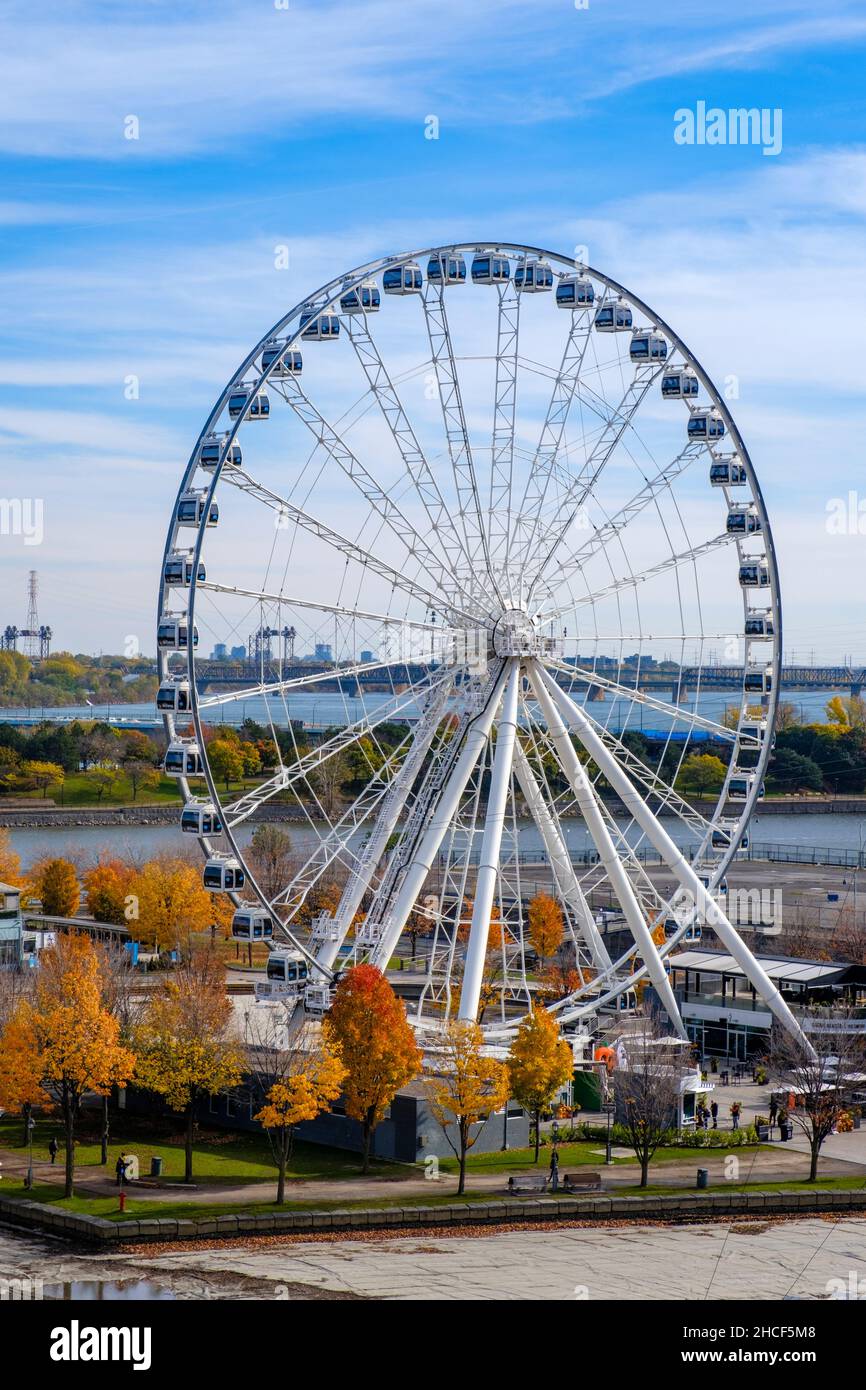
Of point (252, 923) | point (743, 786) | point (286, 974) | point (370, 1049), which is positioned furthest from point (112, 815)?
point (370, 1049)

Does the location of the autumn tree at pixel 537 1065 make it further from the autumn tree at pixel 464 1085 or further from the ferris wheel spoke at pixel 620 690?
the ferris wheel spoke at pixel 620 690

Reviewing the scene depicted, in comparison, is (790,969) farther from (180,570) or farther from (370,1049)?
(180,570)

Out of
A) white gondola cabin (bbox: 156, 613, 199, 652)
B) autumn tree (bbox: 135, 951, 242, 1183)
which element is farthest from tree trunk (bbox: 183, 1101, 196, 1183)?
white gondola cabin (bbox: 156, 613, 199, 652)

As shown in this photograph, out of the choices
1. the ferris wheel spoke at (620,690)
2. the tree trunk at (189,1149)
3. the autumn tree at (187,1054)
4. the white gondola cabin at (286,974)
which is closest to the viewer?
the tree trunk at (189,1149)

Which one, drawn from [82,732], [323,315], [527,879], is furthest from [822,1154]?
[82,732]

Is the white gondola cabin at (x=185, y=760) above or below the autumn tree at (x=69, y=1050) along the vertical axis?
above

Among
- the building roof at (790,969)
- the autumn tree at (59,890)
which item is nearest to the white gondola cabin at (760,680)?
the building roof at (790,969)

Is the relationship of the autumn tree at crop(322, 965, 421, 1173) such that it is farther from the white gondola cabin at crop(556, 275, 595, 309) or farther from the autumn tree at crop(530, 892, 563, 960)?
the autumn tree at crop(530, 892, 563, 960)
